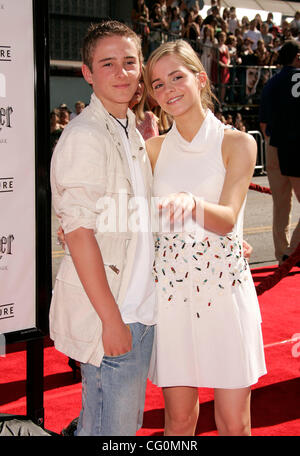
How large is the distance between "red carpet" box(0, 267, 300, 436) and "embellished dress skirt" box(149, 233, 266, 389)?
3.34 feet

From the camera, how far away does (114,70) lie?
213 centimetres

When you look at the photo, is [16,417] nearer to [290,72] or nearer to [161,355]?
[161,355]

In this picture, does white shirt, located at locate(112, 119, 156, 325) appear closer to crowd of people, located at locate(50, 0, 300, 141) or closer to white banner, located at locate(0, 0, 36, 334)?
white banner, located at locate(0, 0, 36, 334)

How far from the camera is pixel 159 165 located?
252cm

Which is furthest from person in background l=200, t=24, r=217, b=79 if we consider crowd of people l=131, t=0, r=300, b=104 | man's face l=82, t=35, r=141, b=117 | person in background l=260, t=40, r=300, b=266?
man's face l=82, t=35, r=141, b=117

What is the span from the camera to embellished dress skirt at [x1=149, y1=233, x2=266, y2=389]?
94.2 inches

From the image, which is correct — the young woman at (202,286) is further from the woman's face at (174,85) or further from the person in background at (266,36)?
the person in background at (266,36)

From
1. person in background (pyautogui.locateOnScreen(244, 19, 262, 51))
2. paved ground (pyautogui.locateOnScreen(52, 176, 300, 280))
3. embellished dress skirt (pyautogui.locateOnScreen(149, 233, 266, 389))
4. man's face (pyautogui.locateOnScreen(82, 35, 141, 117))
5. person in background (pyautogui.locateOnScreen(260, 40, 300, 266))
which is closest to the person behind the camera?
man's face (pyautogui.locateOnScreen(82, 35, 141, 117))

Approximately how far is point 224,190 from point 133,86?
1.69 ft

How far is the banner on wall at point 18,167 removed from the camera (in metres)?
2.39

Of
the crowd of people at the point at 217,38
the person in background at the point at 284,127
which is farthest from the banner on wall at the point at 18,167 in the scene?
the crowd of people at the point at 217,38

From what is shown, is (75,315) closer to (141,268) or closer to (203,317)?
(141,268)

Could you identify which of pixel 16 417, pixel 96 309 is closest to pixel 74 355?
pixel 96 309
